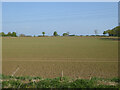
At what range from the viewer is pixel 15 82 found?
3.55m

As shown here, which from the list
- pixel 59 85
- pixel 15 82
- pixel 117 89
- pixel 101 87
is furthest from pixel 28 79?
pixel 117 89

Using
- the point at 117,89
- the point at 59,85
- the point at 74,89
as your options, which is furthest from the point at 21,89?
the point at 117,89

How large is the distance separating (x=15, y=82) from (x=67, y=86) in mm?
1228

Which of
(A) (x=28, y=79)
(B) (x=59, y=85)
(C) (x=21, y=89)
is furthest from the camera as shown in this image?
(A) (x=28, y=79)

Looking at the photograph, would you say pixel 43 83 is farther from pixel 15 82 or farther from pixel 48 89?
pixel 15 82

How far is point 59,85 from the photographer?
335 cm

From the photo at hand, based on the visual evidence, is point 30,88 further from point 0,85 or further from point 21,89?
point 0,85

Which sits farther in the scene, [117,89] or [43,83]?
[43,83]

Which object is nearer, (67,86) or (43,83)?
(67,86)

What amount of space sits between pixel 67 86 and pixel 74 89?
17 cm

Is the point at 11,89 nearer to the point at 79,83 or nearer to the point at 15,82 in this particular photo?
the point at 15,82

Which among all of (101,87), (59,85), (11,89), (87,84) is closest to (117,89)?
(101,87)

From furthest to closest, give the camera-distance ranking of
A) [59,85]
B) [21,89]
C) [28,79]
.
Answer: [28,79], [59,85], [21,89]

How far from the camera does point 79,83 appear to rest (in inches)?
136
